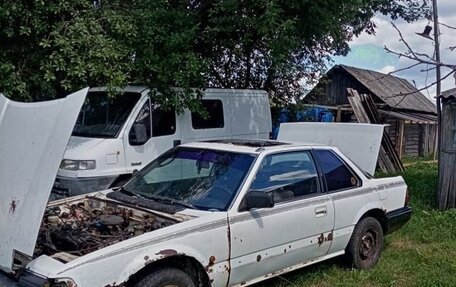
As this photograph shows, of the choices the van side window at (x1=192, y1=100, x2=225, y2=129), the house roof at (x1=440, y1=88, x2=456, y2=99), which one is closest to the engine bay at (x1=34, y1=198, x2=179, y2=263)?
the van side window at (x1=192, y1=100, x2=225, y2=129)

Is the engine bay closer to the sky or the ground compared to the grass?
closer to the sky

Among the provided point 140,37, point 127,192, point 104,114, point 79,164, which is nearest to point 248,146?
point 127,192

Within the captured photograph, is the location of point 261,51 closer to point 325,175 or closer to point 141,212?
point 325,175

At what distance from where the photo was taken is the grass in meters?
5.18

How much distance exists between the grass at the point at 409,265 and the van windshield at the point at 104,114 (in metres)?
3.84

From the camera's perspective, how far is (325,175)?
5.10 m

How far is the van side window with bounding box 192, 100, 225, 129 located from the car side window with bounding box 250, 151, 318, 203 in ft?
13.1

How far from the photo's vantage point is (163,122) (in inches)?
323

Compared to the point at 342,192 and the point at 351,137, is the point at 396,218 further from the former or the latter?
the point at 351,137

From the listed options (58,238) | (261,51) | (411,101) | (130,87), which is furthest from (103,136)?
(411,101)

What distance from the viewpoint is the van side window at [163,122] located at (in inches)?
316

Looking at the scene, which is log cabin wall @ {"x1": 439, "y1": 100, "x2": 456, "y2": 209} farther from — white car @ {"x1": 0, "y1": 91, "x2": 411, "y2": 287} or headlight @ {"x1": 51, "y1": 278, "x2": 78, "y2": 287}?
headlight @ {"x1": 51, "y1": 278, "x2": 78, "y2": 287}

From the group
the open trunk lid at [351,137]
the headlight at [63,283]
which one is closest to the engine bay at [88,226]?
the headlight at [63,283]

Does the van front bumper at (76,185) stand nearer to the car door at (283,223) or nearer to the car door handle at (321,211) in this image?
the car door at (283,223)
